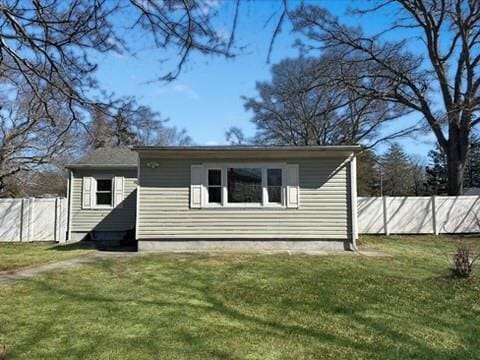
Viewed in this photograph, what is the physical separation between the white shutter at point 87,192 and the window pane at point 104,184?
283 millimetres

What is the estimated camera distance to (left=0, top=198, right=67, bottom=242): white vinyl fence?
13906 mm

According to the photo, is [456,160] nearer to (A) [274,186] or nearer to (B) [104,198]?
(A) [274,186]

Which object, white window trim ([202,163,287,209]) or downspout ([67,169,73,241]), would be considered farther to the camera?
downspout ([67,169,73,241])

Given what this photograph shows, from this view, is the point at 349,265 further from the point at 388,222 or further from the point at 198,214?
the point at 388,222

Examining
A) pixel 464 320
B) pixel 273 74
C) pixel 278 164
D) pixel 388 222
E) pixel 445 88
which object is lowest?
pixel 464 320

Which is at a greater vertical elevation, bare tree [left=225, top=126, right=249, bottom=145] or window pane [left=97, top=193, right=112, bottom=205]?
bare tree [left=225, top=126, right=249, bottom=145]

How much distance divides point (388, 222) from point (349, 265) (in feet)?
24.2

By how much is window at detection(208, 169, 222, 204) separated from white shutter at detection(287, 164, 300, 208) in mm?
1930

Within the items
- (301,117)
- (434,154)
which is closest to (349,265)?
(301,117)

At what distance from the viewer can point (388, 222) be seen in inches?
594

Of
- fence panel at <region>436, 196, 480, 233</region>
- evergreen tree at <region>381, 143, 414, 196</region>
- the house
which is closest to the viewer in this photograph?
the house

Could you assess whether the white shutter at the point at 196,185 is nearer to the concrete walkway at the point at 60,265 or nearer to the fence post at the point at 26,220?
the concrete walkway at the point at 60,265

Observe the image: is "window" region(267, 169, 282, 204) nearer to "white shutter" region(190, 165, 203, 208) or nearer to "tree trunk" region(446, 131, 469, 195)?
"white shutter" region(190, 165, 203, 208)

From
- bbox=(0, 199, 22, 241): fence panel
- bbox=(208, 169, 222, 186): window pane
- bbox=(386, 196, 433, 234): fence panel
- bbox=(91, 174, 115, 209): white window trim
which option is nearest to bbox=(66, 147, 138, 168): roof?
bbox=(91, 174, 115, 209): white window trim
